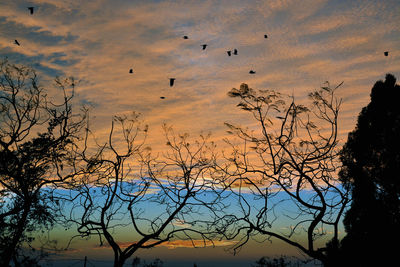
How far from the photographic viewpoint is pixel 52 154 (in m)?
16.3

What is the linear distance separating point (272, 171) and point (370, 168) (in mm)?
11352

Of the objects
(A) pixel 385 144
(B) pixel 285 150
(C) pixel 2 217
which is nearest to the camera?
(B) pixel 285 150

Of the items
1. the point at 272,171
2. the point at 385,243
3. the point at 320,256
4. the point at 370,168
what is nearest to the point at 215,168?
the point at 272,171

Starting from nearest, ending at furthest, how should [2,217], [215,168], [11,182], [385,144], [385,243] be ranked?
[215,168] < [2,217] < [11,182] < [385,243] < [385,144]

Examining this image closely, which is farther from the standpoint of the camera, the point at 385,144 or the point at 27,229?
the point at 385,144

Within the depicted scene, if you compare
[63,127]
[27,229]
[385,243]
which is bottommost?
[385,243]

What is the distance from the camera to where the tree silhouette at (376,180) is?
18.4 m

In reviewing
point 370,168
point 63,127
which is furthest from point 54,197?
point 370,168

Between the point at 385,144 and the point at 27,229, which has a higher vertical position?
the point at 385,144

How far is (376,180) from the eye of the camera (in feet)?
69.3

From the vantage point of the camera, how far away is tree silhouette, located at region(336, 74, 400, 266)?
18.4 metres

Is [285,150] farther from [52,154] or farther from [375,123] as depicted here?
[375,123]

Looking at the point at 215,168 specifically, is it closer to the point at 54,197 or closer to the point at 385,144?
the point at 54,197

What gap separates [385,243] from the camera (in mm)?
18344
